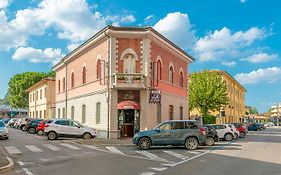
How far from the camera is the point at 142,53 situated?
94.8 ft

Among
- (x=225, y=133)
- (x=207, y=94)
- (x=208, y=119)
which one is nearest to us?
(x=225, y=133)

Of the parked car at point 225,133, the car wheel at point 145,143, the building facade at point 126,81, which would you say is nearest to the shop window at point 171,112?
the building facade at point 126,81

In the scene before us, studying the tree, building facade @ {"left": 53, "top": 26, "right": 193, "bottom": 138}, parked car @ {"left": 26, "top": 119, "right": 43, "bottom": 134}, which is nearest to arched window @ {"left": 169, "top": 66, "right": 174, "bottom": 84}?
building facade @ {"left": 53, "top": 26, "right": 193, "bottom": 138}

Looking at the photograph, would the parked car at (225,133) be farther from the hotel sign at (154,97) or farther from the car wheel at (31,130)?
the car wheel at (31,130)

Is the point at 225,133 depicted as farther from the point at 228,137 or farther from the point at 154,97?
the point at 154,97

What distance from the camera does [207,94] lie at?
52500 millimetres

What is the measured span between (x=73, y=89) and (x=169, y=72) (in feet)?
35.7

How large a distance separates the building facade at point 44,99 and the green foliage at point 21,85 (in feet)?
72.6

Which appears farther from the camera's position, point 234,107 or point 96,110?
point 234,107

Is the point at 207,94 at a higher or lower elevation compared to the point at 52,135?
higher

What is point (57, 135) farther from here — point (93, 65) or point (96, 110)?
point (93, 65)

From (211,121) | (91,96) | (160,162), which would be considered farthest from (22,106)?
(160,162)

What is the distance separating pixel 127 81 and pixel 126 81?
0.08 meters

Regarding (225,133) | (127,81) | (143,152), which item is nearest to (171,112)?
(225,133)
